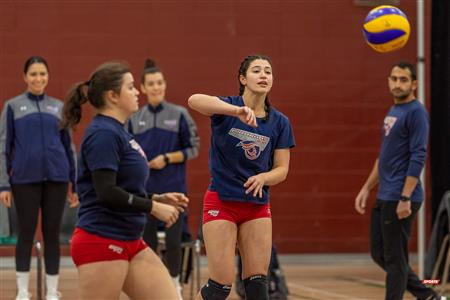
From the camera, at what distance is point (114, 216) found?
4488 millimetres

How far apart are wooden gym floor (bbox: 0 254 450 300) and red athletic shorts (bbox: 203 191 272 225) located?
9.87 ft

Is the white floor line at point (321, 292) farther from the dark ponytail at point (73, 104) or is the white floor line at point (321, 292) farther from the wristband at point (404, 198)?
the dark ponytail at point (73, 104)

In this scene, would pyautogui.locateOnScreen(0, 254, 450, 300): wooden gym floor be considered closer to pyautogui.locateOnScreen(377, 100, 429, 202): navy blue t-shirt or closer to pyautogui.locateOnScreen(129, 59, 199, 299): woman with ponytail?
pyautogui.locateOnScreen(129, 59, 199, 299): woman with ponytail

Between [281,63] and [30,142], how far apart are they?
3724 mm

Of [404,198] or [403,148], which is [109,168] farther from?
[403,148]

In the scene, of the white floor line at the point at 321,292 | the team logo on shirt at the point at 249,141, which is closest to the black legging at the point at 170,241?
the white floor line at the point at 321,292

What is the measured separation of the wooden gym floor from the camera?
878 cm

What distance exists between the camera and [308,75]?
11.0m

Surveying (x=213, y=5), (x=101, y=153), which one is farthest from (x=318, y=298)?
(x=101, y=153)

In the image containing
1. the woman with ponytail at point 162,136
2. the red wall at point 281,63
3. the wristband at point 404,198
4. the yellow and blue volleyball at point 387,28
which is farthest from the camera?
the red wall at point 281,63

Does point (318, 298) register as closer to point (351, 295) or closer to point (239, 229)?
point (351, 295)

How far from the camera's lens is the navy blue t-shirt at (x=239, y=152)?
5.58 meters

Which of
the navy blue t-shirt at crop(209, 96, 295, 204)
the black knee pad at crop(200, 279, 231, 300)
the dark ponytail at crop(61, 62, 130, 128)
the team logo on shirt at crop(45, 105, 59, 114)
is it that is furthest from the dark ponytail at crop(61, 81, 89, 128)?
the team logo on shirt at crop(45, 105, 59, 114)

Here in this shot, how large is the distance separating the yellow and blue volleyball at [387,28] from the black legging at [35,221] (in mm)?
2898
